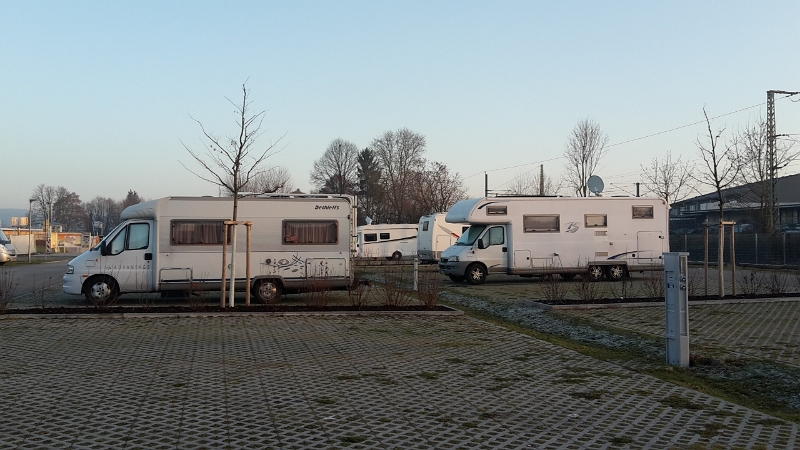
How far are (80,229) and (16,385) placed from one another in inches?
5311

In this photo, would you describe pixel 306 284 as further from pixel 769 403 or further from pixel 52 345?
pixel 769 403

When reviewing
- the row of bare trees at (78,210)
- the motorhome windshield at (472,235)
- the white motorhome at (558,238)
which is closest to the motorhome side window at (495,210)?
the white motorhome at (558,238)

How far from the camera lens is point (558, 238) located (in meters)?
24.5

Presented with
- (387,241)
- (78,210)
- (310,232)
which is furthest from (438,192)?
(78,210)

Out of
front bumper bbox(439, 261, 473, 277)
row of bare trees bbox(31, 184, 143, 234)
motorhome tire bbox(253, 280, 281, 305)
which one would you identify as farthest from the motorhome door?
row of bare trees bbox(31, 184, 143, 234)

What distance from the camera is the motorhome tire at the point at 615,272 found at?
982 inches

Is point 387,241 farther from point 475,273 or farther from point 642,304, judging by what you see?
point 642,304

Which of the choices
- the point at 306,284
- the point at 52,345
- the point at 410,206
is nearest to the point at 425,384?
the point at 52,345

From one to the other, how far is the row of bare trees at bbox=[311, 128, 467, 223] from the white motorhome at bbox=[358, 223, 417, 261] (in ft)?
30.1

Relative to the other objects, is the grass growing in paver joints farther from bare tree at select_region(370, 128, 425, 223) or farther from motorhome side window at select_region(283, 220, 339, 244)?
bare tree at select_region(370, 128, 425, 223)

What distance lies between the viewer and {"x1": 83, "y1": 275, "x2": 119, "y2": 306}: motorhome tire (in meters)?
16.8

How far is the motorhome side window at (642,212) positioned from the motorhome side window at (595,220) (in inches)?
43.3

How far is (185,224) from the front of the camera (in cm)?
1744

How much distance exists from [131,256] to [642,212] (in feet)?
54.6
